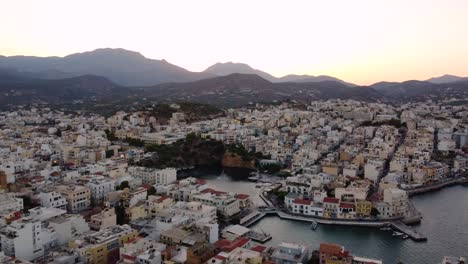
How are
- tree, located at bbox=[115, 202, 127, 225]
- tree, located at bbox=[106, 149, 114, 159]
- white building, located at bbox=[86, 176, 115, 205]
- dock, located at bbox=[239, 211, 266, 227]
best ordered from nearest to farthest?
1. tree, located at bbox=[115, 202, 127, 225]
2. dock, located at bbox=[239, 211, 266, 227]
3. white building, located at bbox=[86, 176, 115, 205]
4. tree, located at bbox=[106, 149, 114, 159]

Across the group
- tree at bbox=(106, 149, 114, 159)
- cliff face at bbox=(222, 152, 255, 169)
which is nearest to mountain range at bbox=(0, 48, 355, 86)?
tree at bbox=(106, 149, 114, 159)

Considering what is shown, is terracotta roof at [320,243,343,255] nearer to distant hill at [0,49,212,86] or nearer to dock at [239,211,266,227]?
dock at [239,211,266,227]

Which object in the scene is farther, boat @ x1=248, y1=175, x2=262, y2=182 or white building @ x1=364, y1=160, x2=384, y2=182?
boat @ x1=248, y1=175, x2=262, y2=182

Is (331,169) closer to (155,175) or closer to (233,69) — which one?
(155,175)

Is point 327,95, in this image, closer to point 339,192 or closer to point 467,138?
point 467,138

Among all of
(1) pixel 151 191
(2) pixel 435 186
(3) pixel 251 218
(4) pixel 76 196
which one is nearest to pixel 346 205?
(3) pixel 251 218

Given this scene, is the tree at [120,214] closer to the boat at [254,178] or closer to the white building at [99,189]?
the white building at [99,189]

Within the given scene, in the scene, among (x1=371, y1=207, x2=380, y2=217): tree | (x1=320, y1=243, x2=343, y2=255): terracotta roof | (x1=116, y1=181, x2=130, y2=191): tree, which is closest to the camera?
(x1=320, y1=243, x2=343, y2=255): terracotta roof

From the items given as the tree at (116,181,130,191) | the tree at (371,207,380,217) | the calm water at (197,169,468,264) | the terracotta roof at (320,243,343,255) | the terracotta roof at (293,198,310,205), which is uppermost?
the tree at (116,181,130,191)
